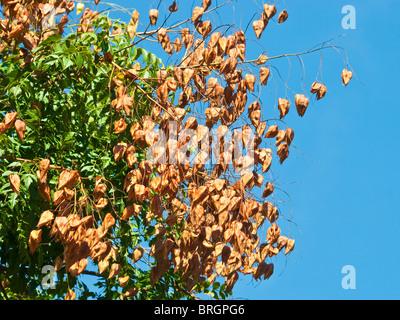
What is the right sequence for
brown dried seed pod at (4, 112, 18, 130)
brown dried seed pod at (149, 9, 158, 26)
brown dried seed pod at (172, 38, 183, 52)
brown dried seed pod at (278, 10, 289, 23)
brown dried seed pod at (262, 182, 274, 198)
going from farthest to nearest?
brown dried seed pod at (172, 38, 183, 52) < brown dried seed pod at (149, 9, 158, 26) < brown dried seed pod at (278, 10, 289, 23) < brown dried seed pod at (262, 182, 274, 198) < brown dried seed pod at (4, 112, 18, 130)

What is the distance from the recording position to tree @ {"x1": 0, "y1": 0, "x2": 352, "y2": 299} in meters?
4.60

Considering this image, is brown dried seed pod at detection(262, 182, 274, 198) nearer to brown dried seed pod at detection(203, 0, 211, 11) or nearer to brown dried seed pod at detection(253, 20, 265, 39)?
brown dried seed pod at detection(253, 20, 265, 39)

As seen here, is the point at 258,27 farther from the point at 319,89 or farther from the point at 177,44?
the point at 177,44

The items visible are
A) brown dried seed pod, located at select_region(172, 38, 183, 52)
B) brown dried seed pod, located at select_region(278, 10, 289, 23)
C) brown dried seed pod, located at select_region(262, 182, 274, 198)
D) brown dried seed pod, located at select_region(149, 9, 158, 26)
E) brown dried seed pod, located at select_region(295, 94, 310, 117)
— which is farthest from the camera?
brown dried seed pod, located at select_region(172, 38, 183, 52)

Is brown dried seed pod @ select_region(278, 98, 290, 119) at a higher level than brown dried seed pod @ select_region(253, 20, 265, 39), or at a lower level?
lower

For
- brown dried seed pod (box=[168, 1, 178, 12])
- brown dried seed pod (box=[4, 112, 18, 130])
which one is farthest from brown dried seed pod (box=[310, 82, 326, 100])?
brown dried seed pod (box=[4, 112, 18, 130])

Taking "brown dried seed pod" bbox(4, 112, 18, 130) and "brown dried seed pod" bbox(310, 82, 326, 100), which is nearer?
"brown dried seed pod" bbox(4, 112, 18, 130)

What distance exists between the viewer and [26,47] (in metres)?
5.20

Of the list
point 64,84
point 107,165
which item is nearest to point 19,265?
point 107,165

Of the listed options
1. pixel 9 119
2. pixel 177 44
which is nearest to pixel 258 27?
pixel 177 44

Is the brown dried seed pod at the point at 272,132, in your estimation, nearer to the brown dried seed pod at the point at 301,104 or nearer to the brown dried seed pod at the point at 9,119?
the brown dried seed pod at the point at 301,104

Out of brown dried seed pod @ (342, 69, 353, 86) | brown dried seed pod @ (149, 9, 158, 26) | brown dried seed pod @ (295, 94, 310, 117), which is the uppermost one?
brown dried seed pod @ (149, 9, 158, 26)

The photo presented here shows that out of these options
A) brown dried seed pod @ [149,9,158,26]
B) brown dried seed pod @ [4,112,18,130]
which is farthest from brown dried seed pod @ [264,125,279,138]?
brown dried seed pod @ [4,112,18,130]

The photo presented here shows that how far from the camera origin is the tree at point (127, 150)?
4602 millimetres
